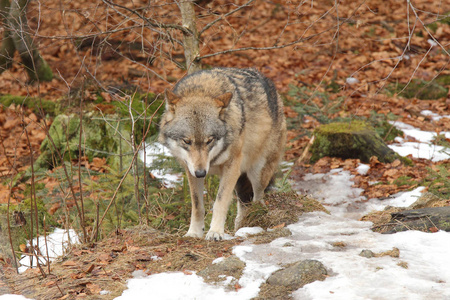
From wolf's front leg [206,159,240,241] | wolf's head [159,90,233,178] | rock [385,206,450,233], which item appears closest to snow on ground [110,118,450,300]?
rock [385,206,450,233]

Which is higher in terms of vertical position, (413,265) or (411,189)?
(413,265)

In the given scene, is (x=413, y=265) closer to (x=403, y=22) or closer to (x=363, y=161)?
(x=363, y=161)

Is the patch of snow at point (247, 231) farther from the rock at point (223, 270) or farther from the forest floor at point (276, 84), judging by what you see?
the rock at point (223, 270)

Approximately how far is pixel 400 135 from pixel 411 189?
309 cm

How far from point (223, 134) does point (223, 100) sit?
0.40 meters

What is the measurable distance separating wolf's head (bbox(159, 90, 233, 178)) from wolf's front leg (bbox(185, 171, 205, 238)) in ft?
1.14

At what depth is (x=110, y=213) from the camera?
657cm

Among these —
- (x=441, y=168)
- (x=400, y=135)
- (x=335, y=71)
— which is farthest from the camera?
(x=335, y=71)

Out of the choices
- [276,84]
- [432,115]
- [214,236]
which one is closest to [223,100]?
[214,236]

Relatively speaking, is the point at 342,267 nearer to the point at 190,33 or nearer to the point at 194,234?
the point at 194,234

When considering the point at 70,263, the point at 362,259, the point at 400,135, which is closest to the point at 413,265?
the point at 362,259

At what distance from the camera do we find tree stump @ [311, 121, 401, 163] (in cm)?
891

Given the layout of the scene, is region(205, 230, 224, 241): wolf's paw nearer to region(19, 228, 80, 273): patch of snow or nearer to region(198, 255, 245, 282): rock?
region(198, 255, 245, 282): rock

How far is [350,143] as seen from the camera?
909 centimetres
